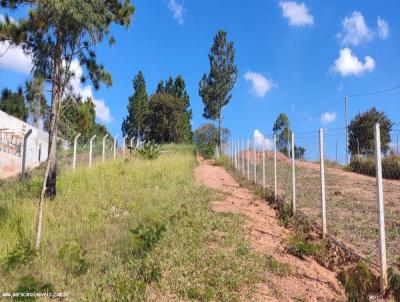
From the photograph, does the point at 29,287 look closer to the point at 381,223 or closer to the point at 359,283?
the point at 359,283

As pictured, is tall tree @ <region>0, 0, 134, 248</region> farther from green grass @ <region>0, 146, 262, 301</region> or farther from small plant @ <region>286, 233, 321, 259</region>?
small plant @ <region>286, 233, 321, 259</region>

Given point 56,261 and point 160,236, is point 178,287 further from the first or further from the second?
point 56,261

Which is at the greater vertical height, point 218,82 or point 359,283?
point 218,82

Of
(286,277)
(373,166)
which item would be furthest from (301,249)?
(373,166)

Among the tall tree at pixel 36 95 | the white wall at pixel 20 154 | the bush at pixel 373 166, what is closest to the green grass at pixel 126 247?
the tall tree at pixel 36 95

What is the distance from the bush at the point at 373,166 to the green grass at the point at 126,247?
8.00m

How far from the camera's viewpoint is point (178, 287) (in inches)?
160

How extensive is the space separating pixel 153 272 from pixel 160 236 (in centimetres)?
110

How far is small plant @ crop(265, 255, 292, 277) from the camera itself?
15.3 ft

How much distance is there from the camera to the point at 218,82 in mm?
33188

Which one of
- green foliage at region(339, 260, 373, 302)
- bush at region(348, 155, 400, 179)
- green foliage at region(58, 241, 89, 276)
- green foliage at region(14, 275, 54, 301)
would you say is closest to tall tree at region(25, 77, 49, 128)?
green foliage at region(58, 241, 89, 276)

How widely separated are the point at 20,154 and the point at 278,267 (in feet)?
46.6

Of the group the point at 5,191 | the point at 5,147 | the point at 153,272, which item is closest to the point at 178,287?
the point at 153,272

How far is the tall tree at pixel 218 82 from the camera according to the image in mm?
33188
